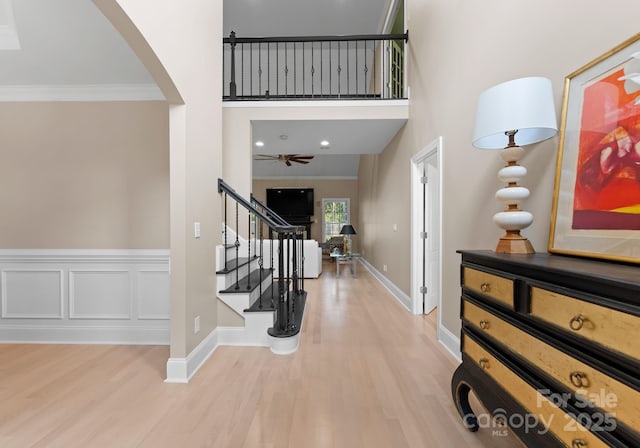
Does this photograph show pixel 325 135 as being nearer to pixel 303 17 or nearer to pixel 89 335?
pixel 303 17

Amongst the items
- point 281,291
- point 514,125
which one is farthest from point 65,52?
point 514,125

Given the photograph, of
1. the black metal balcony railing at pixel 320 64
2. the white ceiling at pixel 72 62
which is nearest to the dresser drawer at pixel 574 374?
the white ceiling at pixel 72 62

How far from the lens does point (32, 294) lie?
8.94ft

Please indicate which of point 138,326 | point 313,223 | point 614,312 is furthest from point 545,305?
point 313,223

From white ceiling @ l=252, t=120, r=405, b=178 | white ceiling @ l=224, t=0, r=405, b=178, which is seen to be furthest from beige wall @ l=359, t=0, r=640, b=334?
white ceiling @ l=224, t=0, r=405, b=178

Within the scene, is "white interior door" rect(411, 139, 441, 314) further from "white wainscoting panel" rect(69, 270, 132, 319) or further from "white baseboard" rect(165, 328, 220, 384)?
"white wainscoting panel" rect(69, 270, 132, 319)

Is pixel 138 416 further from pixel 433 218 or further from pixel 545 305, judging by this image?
pixel 433 218

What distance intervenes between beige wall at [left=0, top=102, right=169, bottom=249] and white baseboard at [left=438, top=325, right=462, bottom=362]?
9.68 ft

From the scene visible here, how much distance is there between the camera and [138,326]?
2705 mm

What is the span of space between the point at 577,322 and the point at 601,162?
785 millimetres

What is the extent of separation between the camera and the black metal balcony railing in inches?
163

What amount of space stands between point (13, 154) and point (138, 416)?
9.25ft

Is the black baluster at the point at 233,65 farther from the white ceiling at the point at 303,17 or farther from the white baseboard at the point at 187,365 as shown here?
the white baseboard at the point at 187,365

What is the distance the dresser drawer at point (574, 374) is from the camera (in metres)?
0.72
